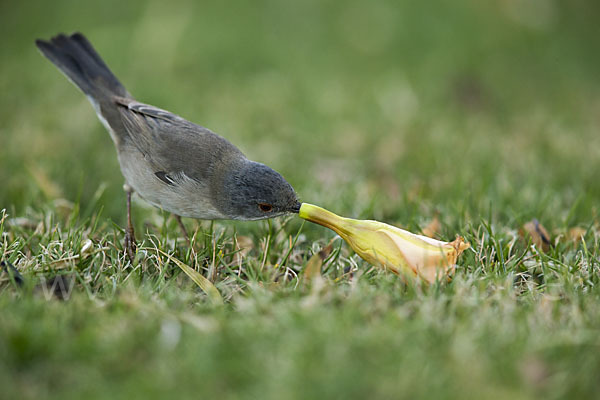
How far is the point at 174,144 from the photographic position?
170 inches

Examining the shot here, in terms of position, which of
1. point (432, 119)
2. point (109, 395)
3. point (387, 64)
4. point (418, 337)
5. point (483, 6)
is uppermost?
point (483, 6)

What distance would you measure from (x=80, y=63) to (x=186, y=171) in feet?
5.88

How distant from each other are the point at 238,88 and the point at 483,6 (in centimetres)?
447

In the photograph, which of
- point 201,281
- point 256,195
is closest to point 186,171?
point 256,195

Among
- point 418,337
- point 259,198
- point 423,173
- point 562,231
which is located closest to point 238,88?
point 423,173

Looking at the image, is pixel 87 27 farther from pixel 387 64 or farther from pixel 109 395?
pixel 109 395

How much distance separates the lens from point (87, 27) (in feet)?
28.7

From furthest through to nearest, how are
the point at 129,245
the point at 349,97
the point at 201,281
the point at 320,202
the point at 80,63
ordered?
the point at 349,97 < the point at 80,63 < the point at 320,202 < the point at 129,245 < the point at 201,281

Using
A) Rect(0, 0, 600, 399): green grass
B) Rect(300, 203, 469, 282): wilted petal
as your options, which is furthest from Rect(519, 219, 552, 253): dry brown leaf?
Rect(300, 203, 469, 282): wilted petal

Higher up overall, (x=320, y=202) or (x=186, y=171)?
(x=186, y=171)

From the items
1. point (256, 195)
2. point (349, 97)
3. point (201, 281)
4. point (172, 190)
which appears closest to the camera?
point (201, 281)

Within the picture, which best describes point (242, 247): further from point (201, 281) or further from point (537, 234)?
point (537, 234)

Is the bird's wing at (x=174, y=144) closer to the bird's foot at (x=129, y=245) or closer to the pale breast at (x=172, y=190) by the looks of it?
the pale breast at (x=172, y=190)

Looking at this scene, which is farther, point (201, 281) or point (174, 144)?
point (174, 144)
